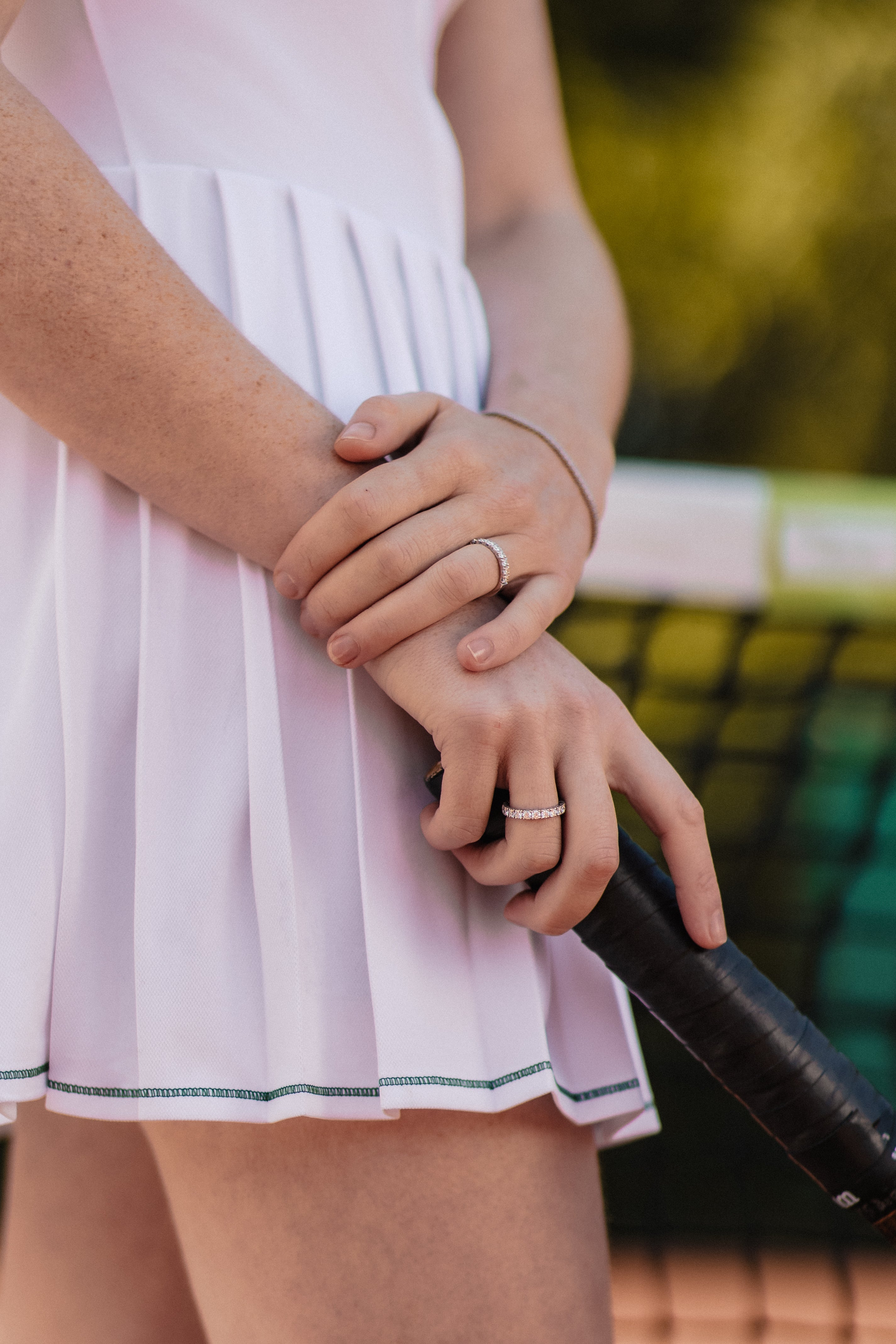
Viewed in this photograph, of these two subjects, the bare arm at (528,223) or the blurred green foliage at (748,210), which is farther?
the blurred green foliage at (748,210)

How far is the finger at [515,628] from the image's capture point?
484 millimetres

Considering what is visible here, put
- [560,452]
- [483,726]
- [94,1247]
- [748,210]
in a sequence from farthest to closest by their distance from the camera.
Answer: [748,210] → [94,1247] → [560,452] → [483,726]

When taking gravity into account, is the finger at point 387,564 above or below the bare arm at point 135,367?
below

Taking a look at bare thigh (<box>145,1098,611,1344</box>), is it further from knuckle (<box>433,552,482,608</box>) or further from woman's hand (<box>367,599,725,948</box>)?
knuckle (<box>433,552,482,608</box>)

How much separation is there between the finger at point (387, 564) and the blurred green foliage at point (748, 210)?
13.5 ft

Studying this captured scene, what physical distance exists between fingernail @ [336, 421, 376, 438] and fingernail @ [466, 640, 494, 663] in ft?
0.36

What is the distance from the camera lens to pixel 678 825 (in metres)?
0.53

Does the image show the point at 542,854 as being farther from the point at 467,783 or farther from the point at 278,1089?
the point at 278,1089

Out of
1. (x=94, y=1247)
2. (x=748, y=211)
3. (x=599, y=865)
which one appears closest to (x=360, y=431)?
(x=599, y=865)

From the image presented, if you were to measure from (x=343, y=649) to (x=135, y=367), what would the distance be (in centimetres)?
15

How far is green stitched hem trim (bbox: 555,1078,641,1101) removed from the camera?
56 centimetres

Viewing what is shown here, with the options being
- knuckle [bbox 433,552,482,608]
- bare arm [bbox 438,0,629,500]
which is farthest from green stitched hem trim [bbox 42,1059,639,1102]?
bare arm [bbox 438,0,629,500]

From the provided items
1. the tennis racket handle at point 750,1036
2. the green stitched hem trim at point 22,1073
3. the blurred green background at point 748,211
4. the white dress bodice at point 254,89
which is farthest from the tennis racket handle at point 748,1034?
the blurred green background at point 748,211

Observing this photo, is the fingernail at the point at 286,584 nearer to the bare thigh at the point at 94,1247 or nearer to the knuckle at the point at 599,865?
the knuckle at the point at 599,865
